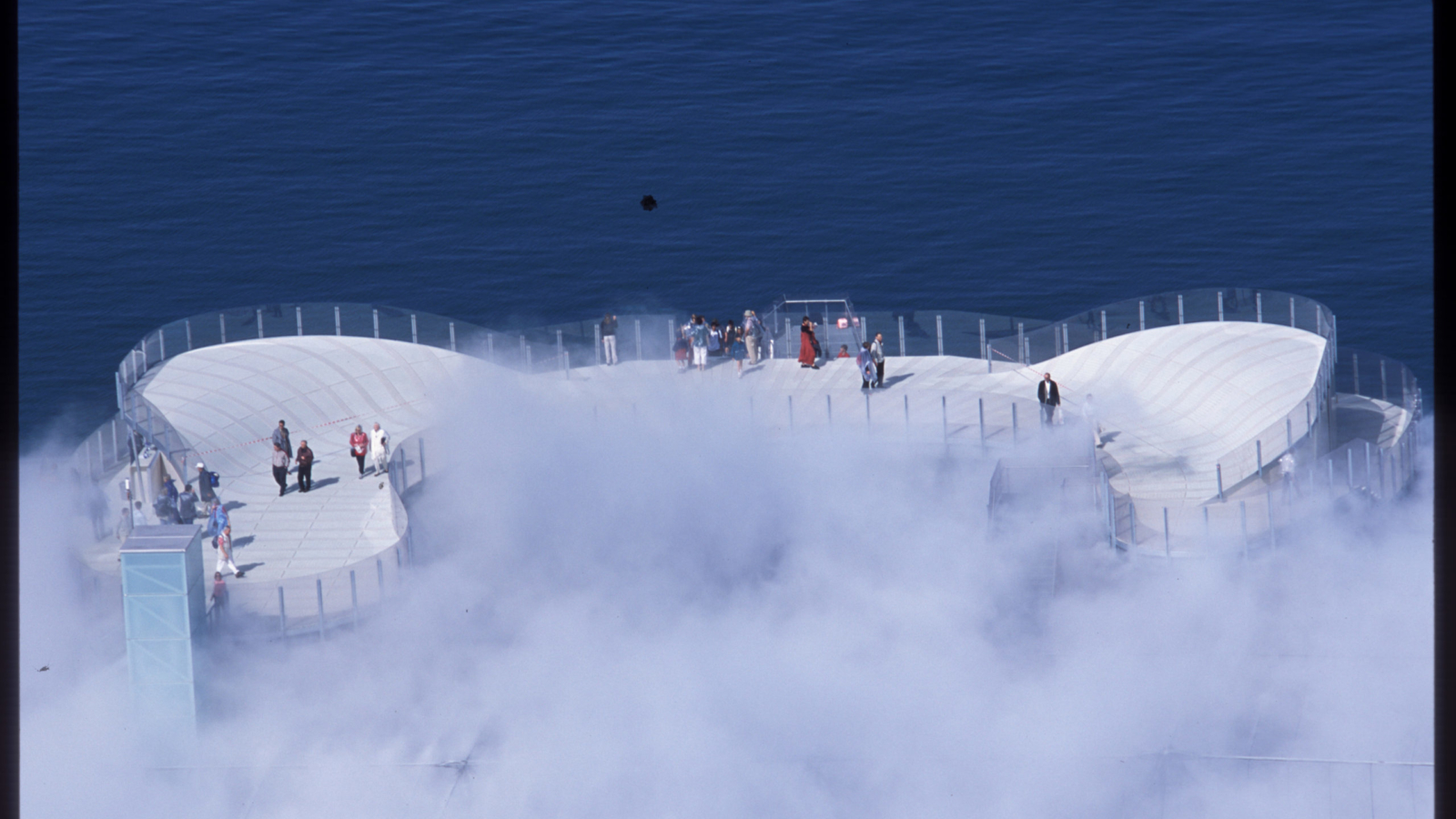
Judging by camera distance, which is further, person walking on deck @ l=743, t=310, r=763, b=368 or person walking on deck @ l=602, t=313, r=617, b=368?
person walking on deck @ l=743, t=310, r=763, b=368

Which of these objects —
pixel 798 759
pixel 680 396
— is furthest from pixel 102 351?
pixel 798 759

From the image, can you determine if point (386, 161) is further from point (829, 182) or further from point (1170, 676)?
point (1170, 676)

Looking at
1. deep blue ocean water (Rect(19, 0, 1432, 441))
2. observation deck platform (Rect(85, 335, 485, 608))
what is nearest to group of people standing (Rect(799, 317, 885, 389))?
observation deck platform (Rect(85, 335, 485, 608))

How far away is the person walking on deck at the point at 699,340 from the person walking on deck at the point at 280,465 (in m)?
9.44

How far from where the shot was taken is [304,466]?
31.4m

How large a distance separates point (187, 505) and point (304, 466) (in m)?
2.81

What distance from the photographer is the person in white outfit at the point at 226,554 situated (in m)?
27.4

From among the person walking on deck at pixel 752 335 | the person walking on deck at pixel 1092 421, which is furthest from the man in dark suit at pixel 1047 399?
the person walking on deck at pixel 752 335

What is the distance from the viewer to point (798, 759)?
77.8 ft

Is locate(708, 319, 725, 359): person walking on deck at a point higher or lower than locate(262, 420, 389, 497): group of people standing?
higher

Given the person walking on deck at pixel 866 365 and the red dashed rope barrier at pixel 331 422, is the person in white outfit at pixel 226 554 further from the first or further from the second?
the person walking on deck at pixel 866 365

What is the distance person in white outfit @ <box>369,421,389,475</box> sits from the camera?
105ft

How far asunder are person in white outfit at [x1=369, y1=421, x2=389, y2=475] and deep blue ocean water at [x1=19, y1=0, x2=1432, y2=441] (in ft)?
57.9

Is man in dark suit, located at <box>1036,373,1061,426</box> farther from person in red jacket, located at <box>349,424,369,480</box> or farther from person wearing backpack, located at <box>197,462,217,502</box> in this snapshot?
person wearing backpack, located at <box>197,462,217,502</box>
